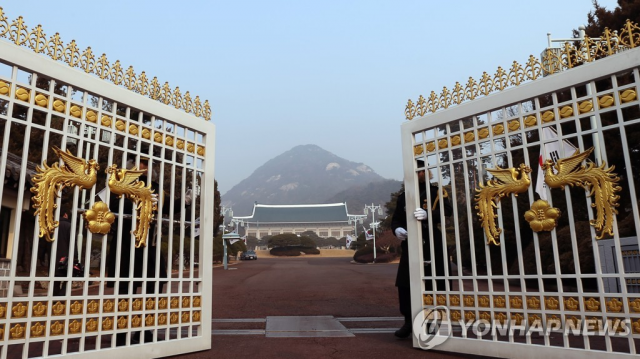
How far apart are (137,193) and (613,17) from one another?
1274cm

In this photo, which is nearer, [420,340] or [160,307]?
[160,307]

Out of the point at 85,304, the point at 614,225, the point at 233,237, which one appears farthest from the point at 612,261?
the point at 233,237

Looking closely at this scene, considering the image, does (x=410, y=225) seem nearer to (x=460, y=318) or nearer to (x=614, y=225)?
(x=460, y=318)

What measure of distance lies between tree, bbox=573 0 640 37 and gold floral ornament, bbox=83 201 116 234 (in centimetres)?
1226

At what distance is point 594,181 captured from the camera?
141 inches

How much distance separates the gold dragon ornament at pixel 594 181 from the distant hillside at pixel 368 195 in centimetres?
10463

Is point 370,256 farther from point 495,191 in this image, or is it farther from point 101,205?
point 101,205

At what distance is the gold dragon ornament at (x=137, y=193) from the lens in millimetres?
3875

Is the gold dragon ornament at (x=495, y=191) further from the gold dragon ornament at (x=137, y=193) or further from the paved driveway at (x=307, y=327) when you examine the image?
the gold dragon ornament at (x=137, y=193)

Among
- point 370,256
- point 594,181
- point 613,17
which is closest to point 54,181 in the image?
point 594,181

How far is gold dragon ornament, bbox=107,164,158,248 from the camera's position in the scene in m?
3.88

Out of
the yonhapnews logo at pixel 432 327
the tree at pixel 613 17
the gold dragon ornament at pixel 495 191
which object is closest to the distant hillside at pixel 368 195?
the tree at pixel 613 17

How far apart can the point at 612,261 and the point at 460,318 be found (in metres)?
2.33

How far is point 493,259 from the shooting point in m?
13.8
